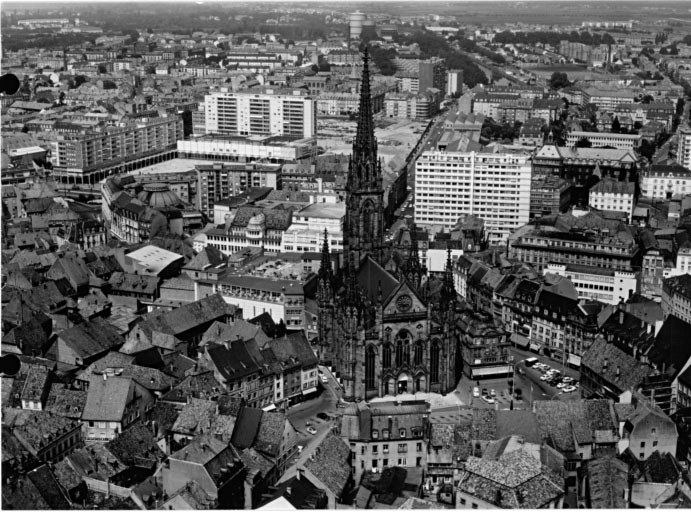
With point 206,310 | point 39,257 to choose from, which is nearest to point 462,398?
point 206,310

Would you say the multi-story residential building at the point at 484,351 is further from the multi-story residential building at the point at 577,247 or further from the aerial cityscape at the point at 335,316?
the multi-story residential building at the point at 577,247

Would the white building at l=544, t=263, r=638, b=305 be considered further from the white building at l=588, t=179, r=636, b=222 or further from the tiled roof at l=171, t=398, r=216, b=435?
the tiled roof at l=171, t=398, r=216, b=435

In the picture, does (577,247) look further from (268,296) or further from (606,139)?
(606,139)

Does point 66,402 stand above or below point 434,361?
below

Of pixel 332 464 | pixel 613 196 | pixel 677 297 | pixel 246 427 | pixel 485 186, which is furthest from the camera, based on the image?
pixel 613 196

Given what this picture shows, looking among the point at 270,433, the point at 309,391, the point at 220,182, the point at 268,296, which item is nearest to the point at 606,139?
the point at 220,182

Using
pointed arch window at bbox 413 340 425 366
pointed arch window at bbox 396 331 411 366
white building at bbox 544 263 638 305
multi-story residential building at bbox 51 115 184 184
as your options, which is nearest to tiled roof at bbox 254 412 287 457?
pointed arch window at bbox 396 331 411 366

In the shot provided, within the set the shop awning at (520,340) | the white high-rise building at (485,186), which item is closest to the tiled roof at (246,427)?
the shop awning at (520,340)

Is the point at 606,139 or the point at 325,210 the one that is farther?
the point at 606,139
